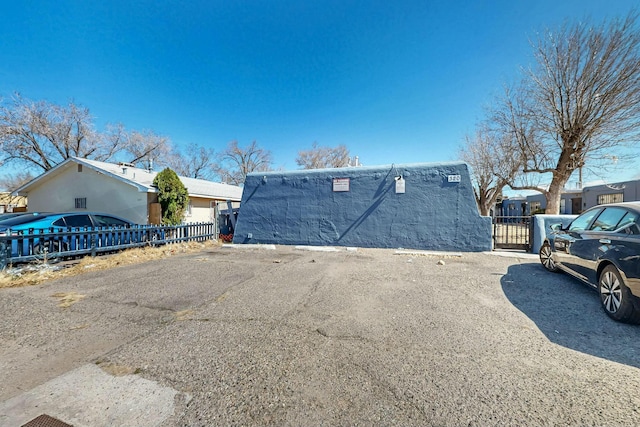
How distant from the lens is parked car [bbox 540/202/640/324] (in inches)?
126

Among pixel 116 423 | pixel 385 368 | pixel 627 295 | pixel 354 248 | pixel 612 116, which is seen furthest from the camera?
pixel 612 116

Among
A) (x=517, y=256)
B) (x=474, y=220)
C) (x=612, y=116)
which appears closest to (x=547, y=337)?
(x=517, y=256)

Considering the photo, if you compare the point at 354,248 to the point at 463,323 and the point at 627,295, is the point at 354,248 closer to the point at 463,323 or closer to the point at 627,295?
the point at 463,323

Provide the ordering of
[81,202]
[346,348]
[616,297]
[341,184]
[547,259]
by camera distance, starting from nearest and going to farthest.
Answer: [346,348] → [616,297] → [547,259] → [341,184] → [81,202]

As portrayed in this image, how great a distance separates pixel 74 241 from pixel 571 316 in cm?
1092

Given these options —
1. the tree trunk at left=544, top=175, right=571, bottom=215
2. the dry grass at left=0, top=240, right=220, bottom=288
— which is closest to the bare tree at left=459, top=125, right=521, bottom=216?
the tree trunk at left=544, top=175, right=571, bottom=215

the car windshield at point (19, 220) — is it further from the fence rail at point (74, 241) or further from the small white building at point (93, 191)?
the small white building at point (93, 191)

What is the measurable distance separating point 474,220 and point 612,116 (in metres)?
8.36

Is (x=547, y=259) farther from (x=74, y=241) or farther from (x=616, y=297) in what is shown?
(x=74, y=241)

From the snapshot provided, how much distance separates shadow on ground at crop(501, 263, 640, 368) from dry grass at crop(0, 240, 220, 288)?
29.4ft

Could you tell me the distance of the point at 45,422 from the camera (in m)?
1.77

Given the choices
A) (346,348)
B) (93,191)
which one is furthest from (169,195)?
(346,348)

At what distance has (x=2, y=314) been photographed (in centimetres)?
362

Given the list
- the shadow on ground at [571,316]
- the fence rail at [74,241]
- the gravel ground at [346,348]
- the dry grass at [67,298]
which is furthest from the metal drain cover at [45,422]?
the fence rail at [74,241]
